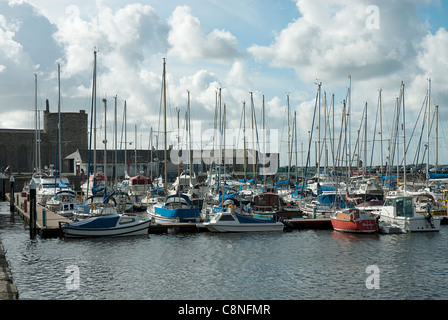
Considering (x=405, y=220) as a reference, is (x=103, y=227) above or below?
below

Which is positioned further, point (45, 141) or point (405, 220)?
point (45, 141)

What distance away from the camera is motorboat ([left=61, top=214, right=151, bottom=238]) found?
31062mm

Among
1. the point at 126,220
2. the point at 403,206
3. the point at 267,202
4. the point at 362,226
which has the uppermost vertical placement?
the point at 403,206

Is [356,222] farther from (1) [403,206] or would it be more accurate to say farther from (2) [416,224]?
(2) [416,224]

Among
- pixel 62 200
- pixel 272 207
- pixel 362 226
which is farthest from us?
pixel 62 200

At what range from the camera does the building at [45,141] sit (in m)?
86.4

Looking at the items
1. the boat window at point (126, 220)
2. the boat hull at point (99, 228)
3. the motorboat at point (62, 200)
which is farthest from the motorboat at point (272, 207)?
the motorboat at point (62, 200)

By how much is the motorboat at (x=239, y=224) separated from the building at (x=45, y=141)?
56.9m

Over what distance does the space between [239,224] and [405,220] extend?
1091 centimetres

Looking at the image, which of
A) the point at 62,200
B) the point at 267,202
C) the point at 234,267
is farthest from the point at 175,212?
the point at 62,200

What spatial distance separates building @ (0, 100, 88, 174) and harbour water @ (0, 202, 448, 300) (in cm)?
5755

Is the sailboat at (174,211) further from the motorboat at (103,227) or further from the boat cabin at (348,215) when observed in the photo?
the boat cabin at (348,215)

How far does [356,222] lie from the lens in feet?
108

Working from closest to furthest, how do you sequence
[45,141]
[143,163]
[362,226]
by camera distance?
[362,226] → [143,163] → [45,141]
